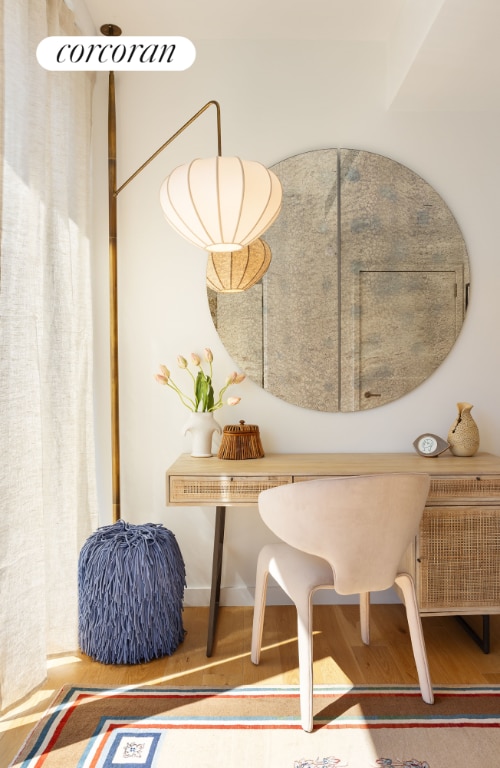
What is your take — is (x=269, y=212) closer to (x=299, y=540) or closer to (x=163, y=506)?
(x=299, y=540)

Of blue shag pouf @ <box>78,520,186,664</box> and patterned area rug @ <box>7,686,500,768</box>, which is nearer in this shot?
patterned area rug @ <box>7,686,500,768</box>

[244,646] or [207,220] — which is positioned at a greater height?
[207,220]

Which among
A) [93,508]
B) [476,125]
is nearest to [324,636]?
[93,508]

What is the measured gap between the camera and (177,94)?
2916mm

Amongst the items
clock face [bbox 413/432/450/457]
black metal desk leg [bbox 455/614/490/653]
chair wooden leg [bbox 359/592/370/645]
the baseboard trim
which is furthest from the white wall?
black metal desk leg [bbox 455/614/490/653]

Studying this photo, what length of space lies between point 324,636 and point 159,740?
95cm

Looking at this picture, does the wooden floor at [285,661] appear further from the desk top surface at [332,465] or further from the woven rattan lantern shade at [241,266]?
the woven rattan lantern shade at [241,266]

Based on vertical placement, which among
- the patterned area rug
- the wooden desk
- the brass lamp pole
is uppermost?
the brass lamp pole

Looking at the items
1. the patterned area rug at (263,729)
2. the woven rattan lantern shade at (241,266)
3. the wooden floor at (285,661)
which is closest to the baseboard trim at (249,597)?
the wooden floor at (285,661)

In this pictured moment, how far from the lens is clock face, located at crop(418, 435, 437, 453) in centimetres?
275

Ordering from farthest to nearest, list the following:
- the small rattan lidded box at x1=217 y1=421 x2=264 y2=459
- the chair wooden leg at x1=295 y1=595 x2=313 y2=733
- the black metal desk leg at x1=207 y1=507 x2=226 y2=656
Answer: the small rattan lidded box at x1=217 y1=421 x2=264 y2=459, the black metal desk leg at x1=207 y1=507 x2=226 y2=656, the chair wooden leg at x1=295 y1=595 x2=313 y2=733

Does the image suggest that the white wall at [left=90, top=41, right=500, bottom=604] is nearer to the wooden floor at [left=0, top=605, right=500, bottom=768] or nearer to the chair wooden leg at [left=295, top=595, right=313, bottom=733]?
the wooden floor at [left=0, top=605, right=500, bottom=768]

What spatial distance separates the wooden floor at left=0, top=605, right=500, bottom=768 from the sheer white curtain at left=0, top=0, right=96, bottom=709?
12 cm

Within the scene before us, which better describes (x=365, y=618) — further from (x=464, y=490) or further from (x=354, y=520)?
(x=354, y=520)
